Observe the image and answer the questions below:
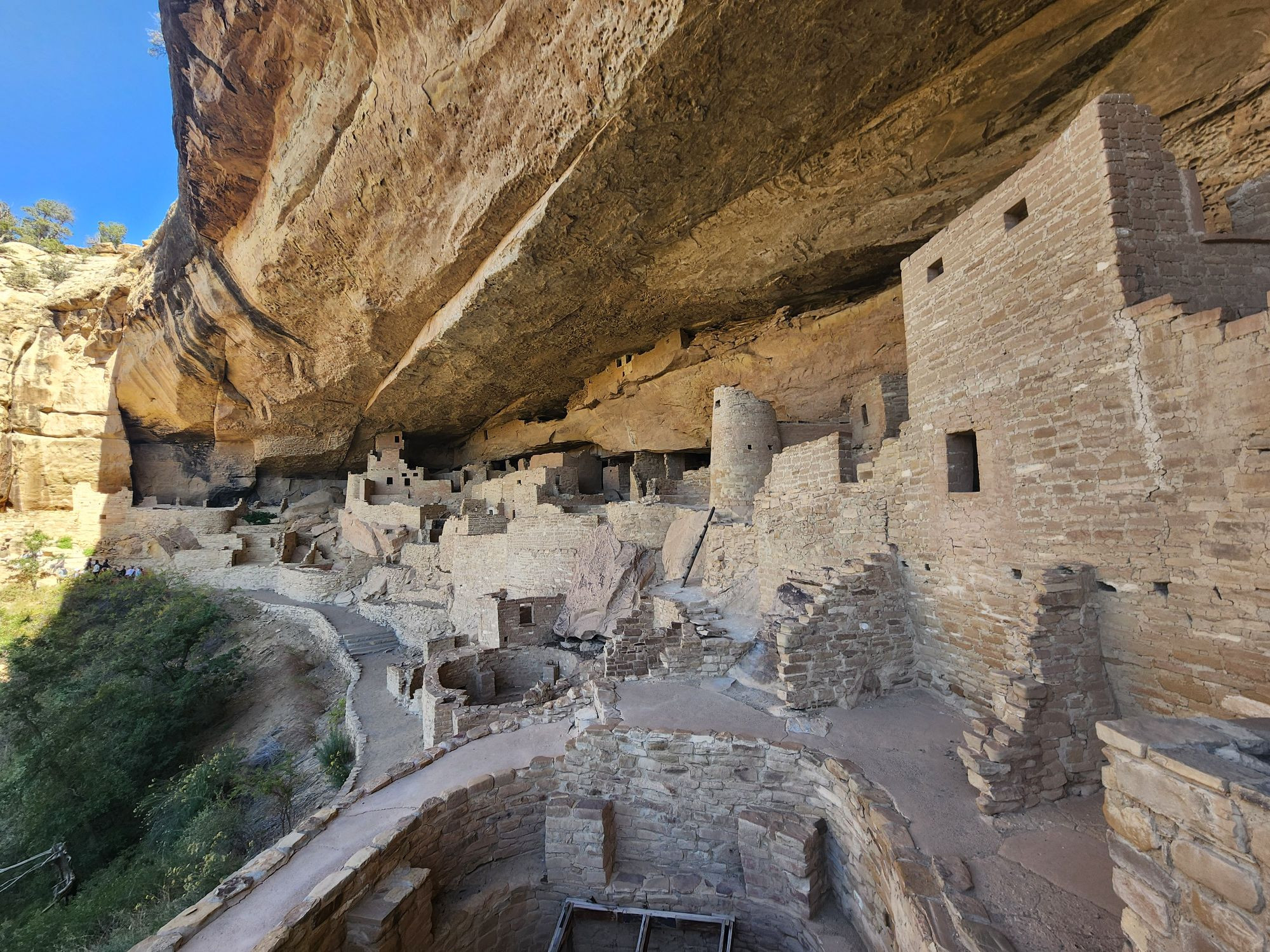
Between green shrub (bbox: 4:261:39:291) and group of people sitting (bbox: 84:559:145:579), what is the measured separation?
9000mm

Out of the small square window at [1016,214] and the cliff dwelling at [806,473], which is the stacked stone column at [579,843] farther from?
the small square window at [1016,214]

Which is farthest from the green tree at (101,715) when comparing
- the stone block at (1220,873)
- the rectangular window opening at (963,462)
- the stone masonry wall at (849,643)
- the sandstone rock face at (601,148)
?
the rectangular window opening at (963,462)

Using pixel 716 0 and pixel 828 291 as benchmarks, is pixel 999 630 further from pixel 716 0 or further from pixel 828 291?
pixel 828 291

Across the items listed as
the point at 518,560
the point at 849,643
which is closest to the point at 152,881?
the point at 518,560

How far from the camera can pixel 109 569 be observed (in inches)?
664

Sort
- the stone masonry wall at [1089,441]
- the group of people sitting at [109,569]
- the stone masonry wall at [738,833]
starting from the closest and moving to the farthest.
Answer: the stone masonry wall at [1089,441], the stone masonry wall at [738,833], the group of people sitting at [109,569]

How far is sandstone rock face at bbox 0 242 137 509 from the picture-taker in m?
16.3

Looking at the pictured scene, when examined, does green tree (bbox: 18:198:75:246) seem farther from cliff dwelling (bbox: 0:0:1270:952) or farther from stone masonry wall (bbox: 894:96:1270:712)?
stone masonry wall (bbox: 894:96:1270:712)

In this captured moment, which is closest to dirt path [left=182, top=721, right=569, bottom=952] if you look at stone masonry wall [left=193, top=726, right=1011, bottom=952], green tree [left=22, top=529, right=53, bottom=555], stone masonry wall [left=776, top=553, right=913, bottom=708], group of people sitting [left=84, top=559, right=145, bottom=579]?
stone masonry wall [left=193, top=726, right=1011, bottom=952]

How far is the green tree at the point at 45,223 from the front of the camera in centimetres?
1998

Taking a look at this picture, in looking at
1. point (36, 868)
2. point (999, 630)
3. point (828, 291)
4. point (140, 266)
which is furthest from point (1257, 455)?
point (140, 266)

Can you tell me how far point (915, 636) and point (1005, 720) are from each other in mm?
1756

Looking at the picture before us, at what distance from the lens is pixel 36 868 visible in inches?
311

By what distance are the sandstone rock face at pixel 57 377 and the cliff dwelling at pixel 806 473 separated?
685 cm
